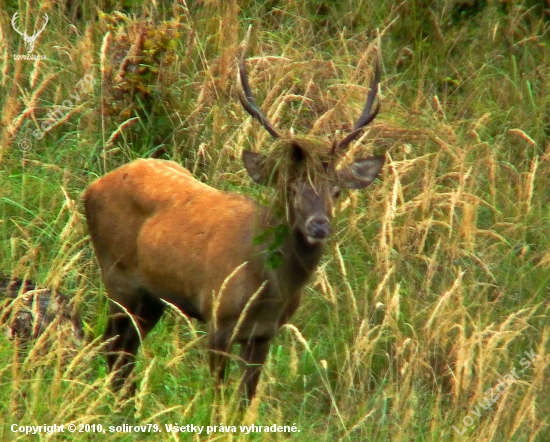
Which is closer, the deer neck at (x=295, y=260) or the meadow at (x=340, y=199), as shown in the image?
the meadow at (x=340, y=199)

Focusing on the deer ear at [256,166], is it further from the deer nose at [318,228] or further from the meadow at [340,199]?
the deer nose at [318,228]

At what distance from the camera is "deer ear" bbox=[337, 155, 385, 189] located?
5.82 meters

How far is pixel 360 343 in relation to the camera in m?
5.71

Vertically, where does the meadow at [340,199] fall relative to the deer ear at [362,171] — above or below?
below

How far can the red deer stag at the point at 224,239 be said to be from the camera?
5.56 m

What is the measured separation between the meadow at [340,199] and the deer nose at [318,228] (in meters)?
0.59

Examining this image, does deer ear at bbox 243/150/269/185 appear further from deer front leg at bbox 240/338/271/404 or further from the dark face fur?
deer front leg at bbox 240/338/271/404

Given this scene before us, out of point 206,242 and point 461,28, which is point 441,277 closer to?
point 206,242

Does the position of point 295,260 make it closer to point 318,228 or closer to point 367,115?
point 318,228

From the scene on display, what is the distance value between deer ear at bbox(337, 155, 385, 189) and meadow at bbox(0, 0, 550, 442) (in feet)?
1.54

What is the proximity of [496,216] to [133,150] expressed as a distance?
9.11 ft

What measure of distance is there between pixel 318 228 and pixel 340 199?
1.85 meters

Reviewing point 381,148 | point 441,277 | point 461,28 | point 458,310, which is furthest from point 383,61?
point 458,310

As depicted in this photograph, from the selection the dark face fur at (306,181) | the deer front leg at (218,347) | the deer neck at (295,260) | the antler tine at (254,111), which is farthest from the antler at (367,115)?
the deer front leg at (218,347)
